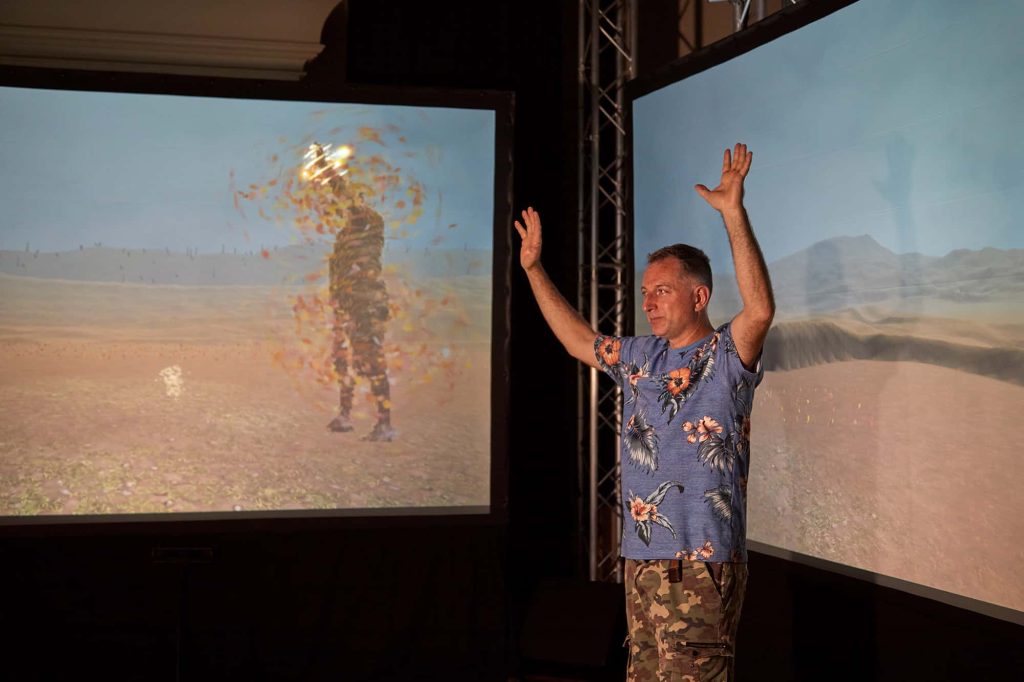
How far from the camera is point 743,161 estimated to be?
2068 millimetres

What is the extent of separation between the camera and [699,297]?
228cm

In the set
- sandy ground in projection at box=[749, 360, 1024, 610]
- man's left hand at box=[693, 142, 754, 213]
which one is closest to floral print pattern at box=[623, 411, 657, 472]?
man's left hand at box=[693, 142, 754, 213]

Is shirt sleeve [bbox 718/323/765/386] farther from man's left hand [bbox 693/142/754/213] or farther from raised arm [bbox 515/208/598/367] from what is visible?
raised arm [bbox 515/208/598/367]

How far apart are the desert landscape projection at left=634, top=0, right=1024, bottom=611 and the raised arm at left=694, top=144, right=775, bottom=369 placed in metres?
0.87

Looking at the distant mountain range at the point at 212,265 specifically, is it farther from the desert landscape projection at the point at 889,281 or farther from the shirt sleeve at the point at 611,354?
the shirt sleeve at the point at 611,354

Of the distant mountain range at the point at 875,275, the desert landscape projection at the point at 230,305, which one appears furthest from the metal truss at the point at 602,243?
the distant mountain range at the point at 875,275

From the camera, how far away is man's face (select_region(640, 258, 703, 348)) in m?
2.26

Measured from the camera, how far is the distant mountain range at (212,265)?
390cm

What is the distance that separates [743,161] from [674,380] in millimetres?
503

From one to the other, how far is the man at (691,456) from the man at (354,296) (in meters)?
1.95

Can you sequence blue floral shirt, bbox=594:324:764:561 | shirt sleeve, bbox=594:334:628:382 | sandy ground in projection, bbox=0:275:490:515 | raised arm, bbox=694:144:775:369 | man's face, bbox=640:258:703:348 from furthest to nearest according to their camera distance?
sandy ground in projection, bbox=0:275:490:515, shirt sleeve, bbox=594:334:628:382, man's face, bbox=640:258:703:348, blue floral shirt, bbox=594:324:764:561, raised arm, bbox=694:144:775:369

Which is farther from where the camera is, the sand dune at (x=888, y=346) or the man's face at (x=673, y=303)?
the sand dune at (x=888, y=346)

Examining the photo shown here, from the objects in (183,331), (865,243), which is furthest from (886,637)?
(183,331)

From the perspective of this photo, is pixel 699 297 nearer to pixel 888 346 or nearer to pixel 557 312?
pixel 557 312
